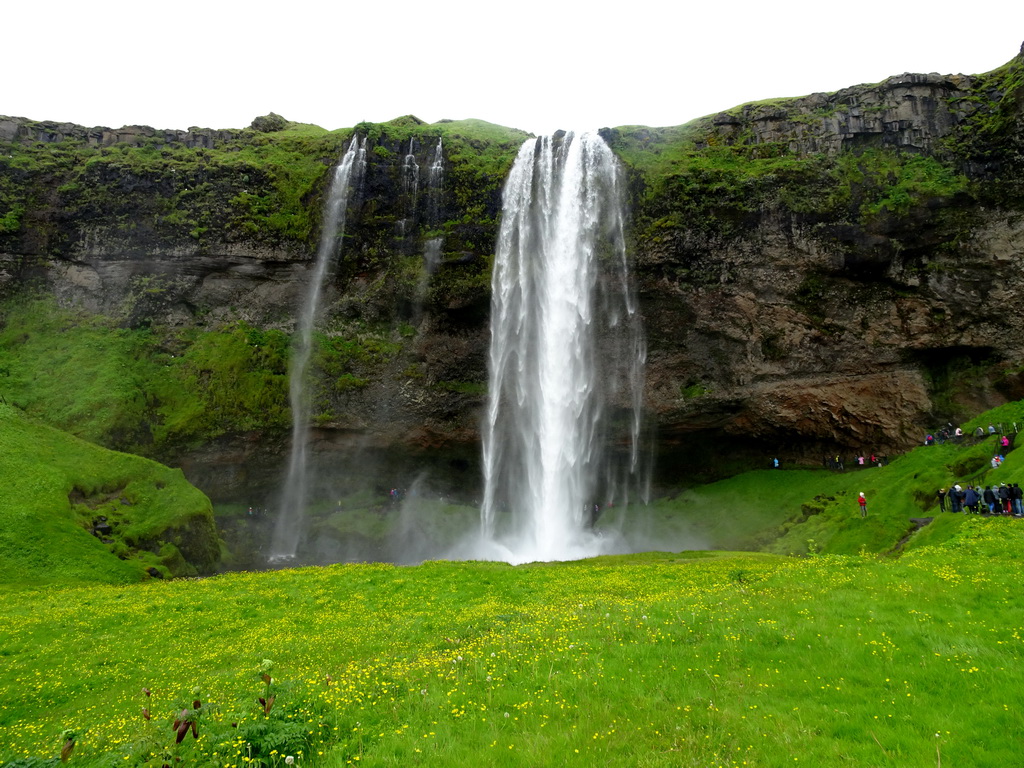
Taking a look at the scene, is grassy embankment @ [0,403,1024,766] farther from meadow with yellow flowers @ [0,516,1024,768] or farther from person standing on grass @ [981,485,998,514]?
person standing on grass @ [981,485,998,514]

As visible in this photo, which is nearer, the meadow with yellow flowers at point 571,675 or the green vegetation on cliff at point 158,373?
the meadow with yellow flowers at point 571,675

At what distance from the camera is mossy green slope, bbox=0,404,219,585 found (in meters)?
27.4

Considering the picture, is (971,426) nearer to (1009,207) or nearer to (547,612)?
(1009,207)

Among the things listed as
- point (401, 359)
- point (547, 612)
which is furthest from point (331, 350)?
point (547, 612)

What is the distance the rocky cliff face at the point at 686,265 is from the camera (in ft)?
136

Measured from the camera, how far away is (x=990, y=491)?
22.4m

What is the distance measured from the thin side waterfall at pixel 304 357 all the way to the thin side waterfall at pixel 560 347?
47.4ft

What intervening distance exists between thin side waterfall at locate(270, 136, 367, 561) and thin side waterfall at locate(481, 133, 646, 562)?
14.4m

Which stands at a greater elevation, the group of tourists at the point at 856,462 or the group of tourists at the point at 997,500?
the group of tourists at the point at 997,500

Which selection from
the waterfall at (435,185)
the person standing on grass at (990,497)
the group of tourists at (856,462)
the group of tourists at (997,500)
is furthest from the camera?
the waterfall at (435,185)

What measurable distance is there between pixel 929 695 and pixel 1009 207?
45910mm

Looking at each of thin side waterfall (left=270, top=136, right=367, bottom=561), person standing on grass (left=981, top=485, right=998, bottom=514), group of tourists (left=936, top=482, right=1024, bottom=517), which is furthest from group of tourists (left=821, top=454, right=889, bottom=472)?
thin side waterfall (left=270, top=136, right=367, bottom=561)

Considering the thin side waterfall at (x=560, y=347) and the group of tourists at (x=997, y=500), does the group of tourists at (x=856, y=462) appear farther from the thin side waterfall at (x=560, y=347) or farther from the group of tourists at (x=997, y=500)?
the group of tourists at (x=997, y=500)

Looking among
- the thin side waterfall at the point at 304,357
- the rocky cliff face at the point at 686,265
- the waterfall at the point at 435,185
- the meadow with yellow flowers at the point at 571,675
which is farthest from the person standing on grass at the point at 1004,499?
the thin side waterfall at the point at 304,357
